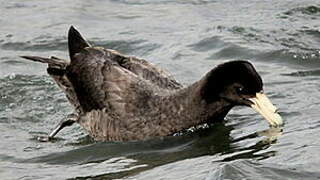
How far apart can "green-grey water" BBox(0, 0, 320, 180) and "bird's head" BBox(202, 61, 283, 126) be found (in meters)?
0.23

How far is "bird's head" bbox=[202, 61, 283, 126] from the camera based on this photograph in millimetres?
9922

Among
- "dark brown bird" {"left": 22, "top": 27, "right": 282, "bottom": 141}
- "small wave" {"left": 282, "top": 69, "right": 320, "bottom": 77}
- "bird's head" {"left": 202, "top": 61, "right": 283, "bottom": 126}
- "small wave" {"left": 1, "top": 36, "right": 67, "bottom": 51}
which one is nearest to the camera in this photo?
"bird's head" {"left": 202, "top": 61, "right": 283, "bottom": 126}

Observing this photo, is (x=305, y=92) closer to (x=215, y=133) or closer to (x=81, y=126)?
(x=215, y=133)

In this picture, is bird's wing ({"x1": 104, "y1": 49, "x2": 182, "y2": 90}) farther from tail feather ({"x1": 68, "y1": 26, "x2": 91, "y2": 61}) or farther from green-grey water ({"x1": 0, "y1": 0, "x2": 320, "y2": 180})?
green-grey water ({"x1": 0, "y1": 0, "x2": 320, "y2": 180})

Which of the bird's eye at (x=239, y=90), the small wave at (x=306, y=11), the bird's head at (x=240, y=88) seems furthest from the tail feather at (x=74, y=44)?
the small wave at (x=306, y=11)

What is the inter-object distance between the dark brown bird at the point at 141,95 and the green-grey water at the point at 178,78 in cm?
16

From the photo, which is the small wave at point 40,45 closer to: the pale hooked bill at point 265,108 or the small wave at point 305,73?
the small wave at point 305,73

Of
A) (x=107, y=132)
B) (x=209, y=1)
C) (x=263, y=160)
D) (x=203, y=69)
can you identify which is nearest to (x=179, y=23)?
(x=209, y=1)

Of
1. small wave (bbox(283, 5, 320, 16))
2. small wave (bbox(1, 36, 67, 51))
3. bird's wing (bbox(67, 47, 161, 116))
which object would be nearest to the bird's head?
bird's wing (bbox(67, 47, 161, 116))

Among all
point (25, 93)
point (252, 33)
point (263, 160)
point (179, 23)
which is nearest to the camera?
point (263, 160)

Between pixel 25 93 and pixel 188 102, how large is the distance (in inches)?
119

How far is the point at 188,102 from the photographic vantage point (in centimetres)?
1034

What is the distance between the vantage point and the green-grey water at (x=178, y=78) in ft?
29.9

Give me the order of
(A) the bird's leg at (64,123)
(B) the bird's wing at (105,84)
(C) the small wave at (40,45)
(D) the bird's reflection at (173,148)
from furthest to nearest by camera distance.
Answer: (C) the small wave at (40,45) < (A) the bird's leg at (64,123) < (B) the bird's wing at (105,84) < (D) the bird's reflection at (173,148)
